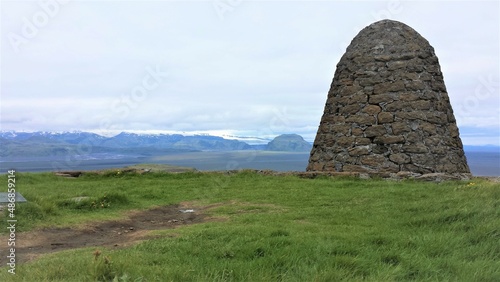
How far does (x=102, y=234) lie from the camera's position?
699cm

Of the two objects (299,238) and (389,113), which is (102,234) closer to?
(299,238)

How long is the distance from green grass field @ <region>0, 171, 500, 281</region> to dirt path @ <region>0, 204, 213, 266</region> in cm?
36

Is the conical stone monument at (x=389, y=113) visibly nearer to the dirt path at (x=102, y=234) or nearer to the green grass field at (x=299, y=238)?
the green grass field at (x=299, y=238)

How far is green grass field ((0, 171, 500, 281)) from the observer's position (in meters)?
4.04

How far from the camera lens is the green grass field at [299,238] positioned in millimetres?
4043

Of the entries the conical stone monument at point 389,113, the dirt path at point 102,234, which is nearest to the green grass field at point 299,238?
the dirt path at point 102,234

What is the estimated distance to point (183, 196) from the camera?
11031mm

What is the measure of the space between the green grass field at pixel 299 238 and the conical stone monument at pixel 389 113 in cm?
368

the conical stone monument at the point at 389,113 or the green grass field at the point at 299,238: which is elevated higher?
the conical stone monument at the point at 389,113

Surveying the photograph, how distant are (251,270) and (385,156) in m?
11.4

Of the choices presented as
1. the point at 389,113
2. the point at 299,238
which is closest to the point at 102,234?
the point at 299,238

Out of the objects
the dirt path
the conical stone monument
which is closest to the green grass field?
the dirt path

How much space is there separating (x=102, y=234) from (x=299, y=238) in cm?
364

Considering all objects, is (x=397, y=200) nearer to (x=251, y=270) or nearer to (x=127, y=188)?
(x=251, y=270)
